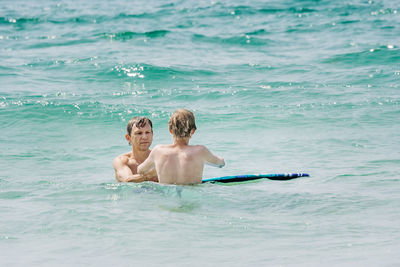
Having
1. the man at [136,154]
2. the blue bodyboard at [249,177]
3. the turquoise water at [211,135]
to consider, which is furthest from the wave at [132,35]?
the blue bodyboard at [249,177]

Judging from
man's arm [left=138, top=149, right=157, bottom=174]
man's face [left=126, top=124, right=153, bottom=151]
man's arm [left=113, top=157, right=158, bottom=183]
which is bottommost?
man's arm [left=113, top=157, right=158, bottom=183]

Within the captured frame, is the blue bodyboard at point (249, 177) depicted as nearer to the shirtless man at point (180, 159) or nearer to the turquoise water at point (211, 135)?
the turquoise water at point (211, 135)

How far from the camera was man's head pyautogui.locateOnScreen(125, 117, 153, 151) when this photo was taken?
20.7ft

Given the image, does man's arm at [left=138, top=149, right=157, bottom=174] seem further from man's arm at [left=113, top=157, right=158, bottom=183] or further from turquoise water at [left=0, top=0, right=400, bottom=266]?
turquoise water at [left=0, top=0, right=400, bottom=266]

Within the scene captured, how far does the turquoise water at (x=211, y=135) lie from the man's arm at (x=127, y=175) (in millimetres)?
148

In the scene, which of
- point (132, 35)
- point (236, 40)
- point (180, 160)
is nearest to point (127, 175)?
point (180, 160)

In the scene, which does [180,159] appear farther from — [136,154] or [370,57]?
[370,57]

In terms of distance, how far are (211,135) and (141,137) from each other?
378 centimetres

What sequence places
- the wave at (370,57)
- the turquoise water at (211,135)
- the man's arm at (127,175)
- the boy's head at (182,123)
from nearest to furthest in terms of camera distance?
the turquoise water at (211,135) < the boy's head at (182,123) < the man's arm at (127,175) < the wave at (370,57)

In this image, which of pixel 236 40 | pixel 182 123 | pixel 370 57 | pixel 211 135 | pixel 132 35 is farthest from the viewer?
pixel 132 35

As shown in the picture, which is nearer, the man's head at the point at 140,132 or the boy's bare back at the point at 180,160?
the boy's bare back at the point at 180,160

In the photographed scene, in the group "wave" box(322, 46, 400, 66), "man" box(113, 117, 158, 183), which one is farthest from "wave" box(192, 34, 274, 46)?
"man" box(113, 117, 158, 183)

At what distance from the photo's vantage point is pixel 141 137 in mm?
6387

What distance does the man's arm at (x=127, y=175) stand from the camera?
6.20 meters
